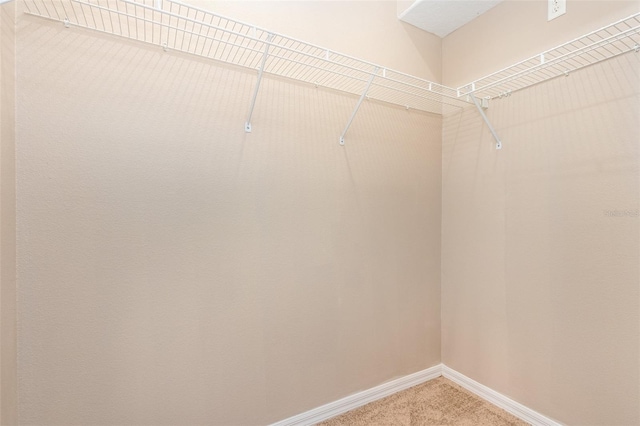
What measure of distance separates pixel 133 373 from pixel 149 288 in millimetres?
339

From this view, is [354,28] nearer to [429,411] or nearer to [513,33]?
[513,33]

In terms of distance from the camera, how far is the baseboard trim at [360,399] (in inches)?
59.4

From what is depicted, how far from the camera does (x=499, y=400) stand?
1.64 metres

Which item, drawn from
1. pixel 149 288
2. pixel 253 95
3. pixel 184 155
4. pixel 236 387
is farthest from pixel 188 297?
pixel 253 95

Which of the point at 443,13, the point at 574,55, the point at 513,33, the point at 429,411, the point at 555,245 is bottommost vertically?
the point at 429,411

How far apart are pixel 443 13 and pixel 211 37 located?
55.1 inches

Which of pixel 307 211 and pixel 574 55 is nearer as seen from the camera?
pixel 574 55

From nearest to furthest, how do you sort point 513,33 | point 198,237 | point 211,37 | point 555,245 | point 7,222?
point 7,222 < point 211,37 < point 198,237 < point 555,245 < point 513,33

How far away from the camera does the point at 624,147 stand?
1211 mm

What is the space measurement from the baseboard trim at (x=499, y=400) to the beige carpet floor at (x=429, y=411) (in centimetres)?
3

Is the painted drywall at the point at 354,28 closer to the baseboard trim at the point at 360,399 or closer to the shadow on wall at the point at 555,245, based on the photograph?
the shadow on wall at the point at 555,245

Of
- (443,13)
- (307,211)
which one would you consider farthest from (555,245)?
(443,13)

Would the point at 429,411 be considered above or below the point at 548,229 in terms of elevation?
below

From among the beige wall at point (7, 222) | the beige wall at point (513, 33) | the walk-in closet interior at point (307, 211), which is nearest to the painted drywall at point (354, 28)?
the walk-in closet interior at point (307, 211)
